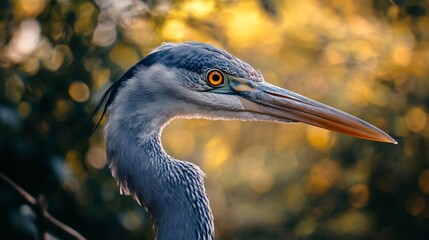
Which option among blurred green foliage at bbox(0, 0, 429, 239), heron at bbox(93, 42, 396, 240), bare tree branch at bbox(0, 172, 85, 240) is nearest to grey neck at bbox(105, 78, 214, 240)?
heron at bbox(93, 42, 396, 240)

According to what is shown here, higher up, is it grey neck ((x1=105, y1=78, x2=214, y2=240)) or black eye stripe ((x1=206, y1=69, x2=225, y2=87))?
black eye stripe ((x1=206, y1=69, x2=225, y2=87))

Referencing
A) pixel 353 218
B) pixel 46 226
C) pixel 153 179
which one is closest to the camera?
pixel 153 179

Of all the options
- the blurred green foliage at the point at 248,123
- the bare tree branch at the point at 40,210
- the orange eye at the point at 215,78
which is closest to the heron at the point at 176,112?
the orange eye at the point at 215,78

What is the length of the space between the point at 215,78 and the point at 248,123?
5278 mm

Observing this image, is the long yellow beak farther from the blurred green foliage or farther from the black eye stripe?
the blurred green foliage

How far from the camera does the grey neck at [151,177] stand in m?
2.73

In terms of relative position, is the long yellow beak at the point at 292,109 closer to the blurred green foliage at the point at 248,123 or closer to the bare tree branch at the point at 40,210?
the blurred green foliage at the point at 248,123

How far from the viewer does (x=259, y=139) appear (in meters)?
7.82

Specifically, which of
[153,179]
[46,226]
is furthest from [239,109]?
[46,226]

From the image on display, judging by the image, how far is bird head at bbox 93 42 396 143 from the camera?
2.76 metres

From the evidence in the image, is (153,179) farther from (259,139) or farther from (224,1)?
(259,139)

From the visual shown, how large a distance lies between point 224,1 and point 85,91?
0.85 meters

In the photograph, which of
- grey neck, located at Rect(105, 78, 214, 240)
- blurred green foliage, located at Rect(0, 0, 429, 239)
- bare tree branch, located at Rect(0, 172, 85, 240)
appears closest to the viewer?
grey neck, located at Rect(105, 78, 214, 240)

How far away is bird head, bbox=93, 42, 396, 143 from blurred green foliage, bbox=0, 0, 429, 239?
0.87 m
